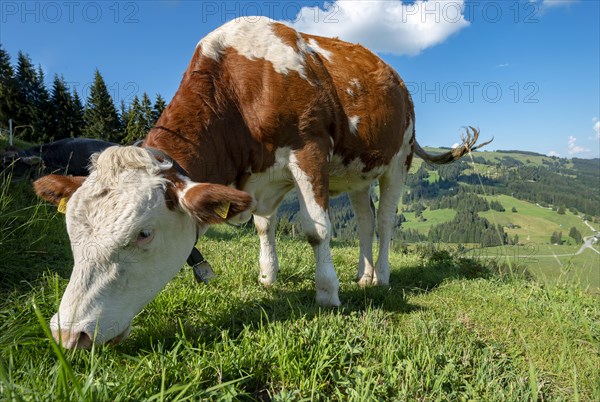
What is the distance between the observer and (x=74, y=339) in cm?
197

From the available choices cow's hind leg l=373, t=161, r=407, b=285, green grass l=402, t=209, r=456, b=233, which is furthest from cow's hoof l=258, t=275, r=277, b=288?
green grass l=402, t=209, r=456, b=233

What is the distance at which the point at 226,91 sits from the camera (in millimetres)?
3328

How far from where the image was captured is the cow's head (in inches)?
82.1

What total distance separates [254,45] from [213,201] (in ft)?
6.38

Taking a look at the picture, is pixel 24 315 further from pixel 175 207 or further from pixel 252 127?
pixel 252 127

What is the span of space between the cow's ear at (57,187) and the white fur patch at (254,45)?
1682 mm

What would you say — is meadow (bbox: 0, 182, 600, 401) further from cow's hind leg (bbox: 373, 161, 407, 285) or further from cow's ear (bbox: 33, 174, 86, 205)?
cow's hind leg (bbox: 373, 161, 407, 285)

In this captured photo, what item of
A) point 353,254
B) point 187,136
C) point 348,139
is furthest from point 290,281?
point 353,254

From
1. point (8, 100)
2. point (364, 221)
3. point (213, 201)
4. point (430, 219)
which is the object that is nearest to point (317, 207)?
point (213, 201)

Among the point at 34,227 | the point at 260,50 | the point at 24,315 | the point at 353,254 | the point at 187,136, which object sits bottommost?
the point at 353,254

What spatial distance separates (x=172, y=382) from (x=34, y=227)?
3691mm

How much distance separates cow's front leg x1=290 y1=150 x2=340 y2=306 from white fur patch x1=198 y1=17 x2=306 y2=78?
2.90 ft

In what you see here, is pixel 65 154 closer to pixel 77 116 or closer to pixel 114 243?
pixel 114 243

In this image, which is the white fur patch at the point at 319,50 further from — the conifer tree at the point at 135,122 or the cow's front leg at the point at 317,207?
the conifer tree at the point at 135,122
